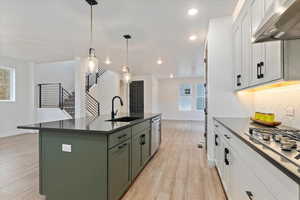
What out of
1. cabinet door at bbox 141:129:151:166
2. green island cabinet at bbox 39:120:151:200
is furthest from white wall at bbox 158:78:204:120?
green island cabinet at bbox 39:120:151:200

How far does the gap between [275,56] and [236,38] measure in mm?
1424

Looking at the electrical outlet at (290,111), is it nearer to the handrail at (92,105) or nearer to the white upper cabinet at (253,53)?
the white upper cabinet at (253,53)

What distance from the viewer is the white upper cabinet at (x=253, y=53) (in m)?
1.56

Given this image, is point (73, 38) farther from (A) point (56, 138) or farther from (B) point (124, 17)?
(A) point (56, 138)

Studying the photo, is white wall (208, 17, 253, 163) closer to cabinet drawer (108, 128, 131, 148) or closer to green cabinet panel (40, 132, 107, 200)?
cabinet drawer (108, 128, 131, 148)

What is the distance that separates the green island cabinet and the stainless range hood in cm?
160

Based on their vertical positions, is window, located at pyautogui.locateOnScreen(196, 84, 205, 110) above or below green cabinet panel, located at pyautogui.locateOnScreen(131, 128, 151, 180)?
above

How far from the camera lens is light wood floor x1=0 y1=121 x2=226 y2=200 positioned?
7.16 feet

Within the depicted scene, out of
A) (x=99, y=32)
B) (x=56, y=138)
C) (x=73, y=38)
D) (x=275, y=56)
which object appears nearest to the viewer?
(x=275, y=56)

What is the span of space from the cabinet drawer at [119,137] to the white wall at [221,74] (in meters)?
1.77

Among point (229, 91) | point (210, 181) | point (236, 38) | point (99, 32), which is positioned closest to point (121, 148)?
point (210, 181)

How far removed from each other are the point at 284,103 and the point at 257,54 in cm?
67

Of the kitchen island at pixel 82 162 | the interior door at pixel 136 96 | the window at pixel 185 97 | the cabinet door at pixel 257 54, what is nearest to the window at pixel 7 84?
the kitchen island at pixel 82 162

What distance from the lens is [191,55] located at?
5555mm
